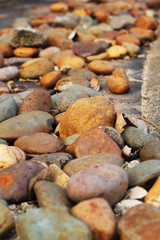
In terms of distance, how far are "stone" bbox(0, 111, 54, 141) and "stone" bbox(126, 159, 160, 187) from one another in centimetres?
96

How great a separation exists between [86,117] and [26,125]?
51 centimetres

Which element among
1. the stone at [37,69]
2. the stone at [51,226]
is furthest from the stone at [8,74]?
the stone at [51,226]

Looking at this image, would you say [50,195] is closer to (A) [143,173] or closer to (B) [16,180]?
(B) [16,180]

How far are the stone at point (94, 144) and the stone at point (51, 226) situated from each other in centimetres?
68

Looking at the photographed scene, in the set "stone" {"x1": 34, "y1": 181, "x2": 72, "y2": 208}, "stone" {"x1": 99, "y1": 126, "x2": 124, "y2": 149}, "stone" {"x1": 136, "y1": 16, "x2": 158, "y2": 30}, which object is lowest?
"stone" {"x1": 136, "y1": 16, "x2": 158, "y2": 30}

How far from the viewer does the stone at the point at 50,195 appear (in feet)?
5.54

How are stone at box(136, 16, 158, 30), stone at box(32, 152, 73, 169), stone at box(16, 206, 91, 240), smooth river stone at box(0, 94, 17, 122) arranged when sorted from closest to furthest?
stone at box(16, 206, 91, 240)
stone at box(32, 152, 73, 169)
smooth river stone at box(0, 94, 17, 122)
stone at box(136, 16, 158, 30)

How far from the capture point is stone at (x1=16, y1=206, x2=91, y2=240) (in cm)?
137

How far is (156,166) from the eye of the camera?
1.93 meters

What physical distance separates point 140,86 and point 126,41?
1.88 meters

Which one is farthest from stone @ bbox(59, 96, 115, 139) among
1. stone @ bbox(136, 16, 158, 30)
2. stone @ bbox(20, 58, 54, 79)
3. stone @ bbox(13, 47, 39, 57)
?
stone @ bbox(136, 16, 158, 30)

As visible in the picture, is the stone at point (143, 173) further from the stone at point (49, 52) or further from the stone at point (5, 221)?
the stone at point (49, 52)

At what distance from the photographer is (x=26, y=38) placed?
4844 mm

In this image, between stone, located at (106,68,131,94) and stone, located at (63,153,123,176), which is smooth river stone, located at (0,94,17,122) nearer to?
stone, located at (63,153,123,176)
